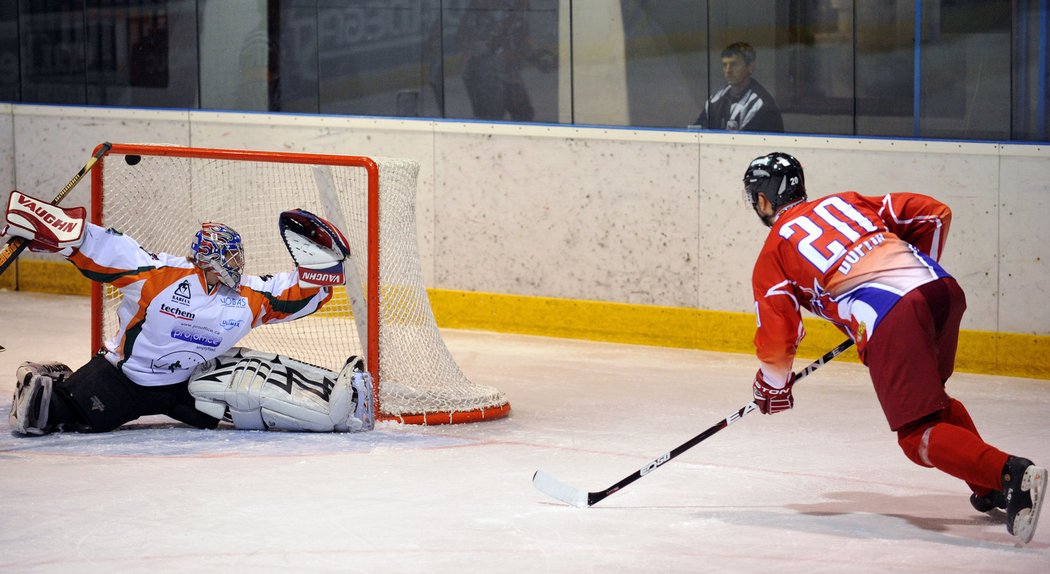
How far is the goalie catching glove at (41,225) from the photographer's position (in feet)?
16.3

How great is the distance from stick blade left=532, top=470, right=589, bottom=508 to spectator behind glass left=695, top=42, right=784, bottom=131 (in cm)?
326

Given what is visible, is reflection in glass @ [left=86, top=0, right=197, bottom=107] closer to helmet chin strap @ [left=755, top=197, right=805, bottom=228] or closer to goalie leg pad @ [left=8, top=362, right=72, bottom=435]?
goalie leg pad @ [left=8, top=362, right=72, bottom=435]

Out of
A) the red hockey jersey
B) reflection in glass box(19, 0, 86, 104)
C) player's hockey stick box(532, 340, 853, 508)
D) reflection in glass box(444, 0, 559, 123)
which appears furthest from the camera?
reflection in glass box(19, 0, 86, 104)

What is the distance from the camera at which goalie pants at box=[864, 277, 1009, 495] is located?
3.71m

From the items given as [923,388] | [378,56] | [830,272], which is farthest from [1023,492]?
[378,56]

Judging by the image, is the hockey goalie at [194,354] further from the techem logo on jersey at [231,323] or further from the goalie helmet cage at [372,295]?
the goalie helmet cage at [372,295]

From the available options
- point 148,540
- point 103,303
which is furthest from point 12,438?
point 148,540

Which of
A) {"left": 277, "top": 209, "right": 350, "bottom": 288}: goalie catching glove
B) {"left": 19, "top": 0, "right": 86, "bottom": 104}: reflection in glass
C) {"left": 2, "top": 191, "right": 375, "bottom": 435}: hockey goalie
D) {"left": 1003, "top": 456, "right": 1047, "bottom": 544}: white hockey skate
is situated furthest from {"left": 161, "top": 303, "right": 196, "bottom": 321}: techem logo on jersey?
{"left": 19, "top": 0, "right": 86, "bottom": 104}: reflection in glass

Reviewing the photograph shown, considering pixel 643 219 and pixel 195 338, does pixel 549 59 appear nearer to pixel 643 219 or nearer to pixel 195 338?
pixel 643 219

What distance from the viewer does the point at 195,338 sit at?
16.9 ft

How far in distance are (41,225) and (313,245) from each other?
35.8 inches

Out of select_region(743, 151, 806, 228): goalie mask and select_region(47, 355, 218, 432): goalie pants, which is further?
select_region(47, 355, 218, 432): goalie pants

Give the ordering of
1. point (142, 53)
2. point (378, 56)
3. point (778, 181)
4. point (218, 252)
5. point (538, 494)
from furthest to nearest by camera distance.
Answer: point (142, 53) < point (378, 56) < point (218, 252) < point (538, 494) < point (778, 181)

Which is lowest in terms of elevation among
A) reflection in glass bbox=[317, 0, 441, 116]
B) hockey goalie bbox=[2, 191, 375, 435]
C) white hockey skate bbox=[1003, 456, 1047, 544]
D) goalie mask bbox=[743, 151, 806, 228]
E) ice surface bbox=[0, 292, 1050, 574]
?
ice surface bbox=[0, 292, 1050, 574]
